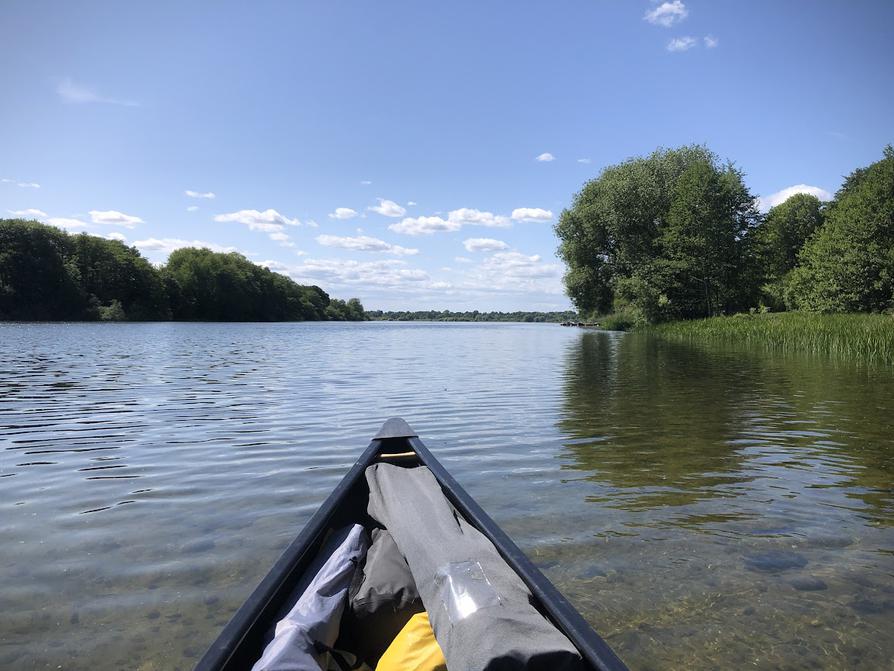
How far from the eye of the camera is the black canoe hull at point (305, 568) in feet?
6.12

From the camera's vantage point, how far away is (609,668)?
171 centimetres

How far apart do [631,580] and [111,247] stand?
84196mm

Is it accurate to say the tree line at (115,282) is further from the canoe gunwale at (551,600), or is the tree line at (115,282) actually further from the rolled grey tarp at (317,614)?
the canoe gunwale at (551,600)

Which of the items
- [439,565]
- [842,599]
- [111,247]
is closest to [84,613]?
[439,565]

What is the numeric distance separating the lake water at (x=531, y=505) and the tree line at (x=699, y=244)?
87.0ft

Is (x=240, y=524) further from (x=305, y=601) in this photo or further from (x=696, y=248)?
(x=696, y=248)

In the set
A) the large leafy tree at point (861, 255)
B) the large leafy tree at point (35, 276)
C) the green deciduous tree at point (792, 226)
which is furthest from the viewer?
the large leafy tree at point (35, 276)

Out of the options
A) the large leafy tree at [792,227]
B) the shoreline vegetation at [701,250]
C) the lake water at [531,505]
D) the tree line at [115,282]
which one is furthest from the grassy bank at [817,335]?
the tree line at [115,282]

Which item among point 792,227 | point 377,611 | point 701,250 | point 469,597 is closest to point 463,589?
point 469,597

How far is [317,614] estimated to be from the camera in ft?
7.79

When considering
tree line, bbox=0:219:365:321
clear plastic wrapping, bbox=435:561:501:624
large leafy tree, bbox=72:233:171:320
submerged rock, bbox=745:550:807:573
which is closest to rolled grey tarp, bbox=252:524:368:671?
clear plastic wrapping, bbox=435:561:501:624

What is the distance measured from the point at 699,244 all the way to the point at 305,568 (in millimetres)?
38574

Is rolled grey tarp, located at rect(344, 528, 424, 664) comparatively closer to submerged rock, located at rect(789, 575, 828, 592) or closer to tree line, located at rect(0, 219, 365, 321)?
submerged rock, located at rect(789, 575, 828, 592)

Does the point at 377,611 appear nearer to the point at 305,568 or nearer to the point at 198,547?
the point at 305,568
